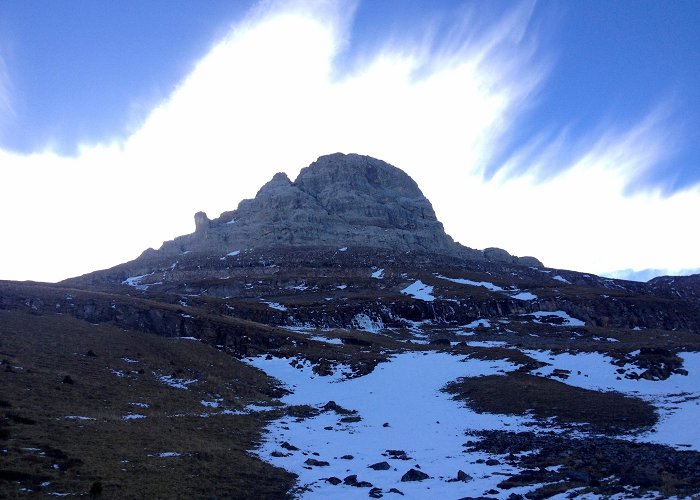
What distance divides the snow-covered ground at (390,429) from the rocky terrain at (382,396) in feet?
0.52

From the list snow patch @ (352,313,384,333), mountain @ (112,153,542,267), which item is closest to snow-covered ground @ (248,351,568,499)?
snow patch @ (352,313,384,333)

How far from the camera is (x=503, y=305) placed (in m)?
94.2

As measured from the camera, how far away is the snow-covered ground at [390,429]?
19078 millimetres

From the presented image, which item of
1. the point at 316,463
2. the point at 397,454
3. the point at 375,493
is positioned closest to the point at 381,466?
the point at 397,454

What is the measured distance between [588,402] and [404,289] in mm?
76835

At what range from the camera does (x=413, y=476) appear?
63.9ft

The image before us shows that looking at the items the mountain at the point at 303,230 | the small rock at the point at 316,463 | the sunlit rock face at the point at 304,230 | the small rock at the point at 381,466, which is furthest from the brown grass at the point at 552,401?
the sunlit rock face at the point at 304,230

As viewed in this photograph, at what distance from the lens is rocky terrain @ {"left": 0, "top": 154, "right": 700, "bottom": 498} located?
17.8 metres

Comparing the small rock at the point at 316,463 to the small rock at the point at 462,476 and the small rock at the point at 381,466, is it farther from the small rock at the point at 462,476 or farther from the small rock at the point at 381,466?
the small rock at the point at 462,476

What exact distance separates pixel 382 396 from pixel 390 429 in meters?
9.61

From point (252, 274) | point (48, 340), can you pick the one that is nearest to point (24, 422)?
point (48, 340)

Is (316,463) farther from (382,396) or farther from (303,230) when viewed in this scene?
(303,230)

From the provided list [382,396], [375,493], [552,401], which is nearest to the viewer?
[375,493]

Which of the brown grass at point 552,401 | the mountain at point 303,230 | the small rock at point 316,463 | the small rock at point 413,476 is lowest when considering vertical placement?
the small rock at point 316,463
